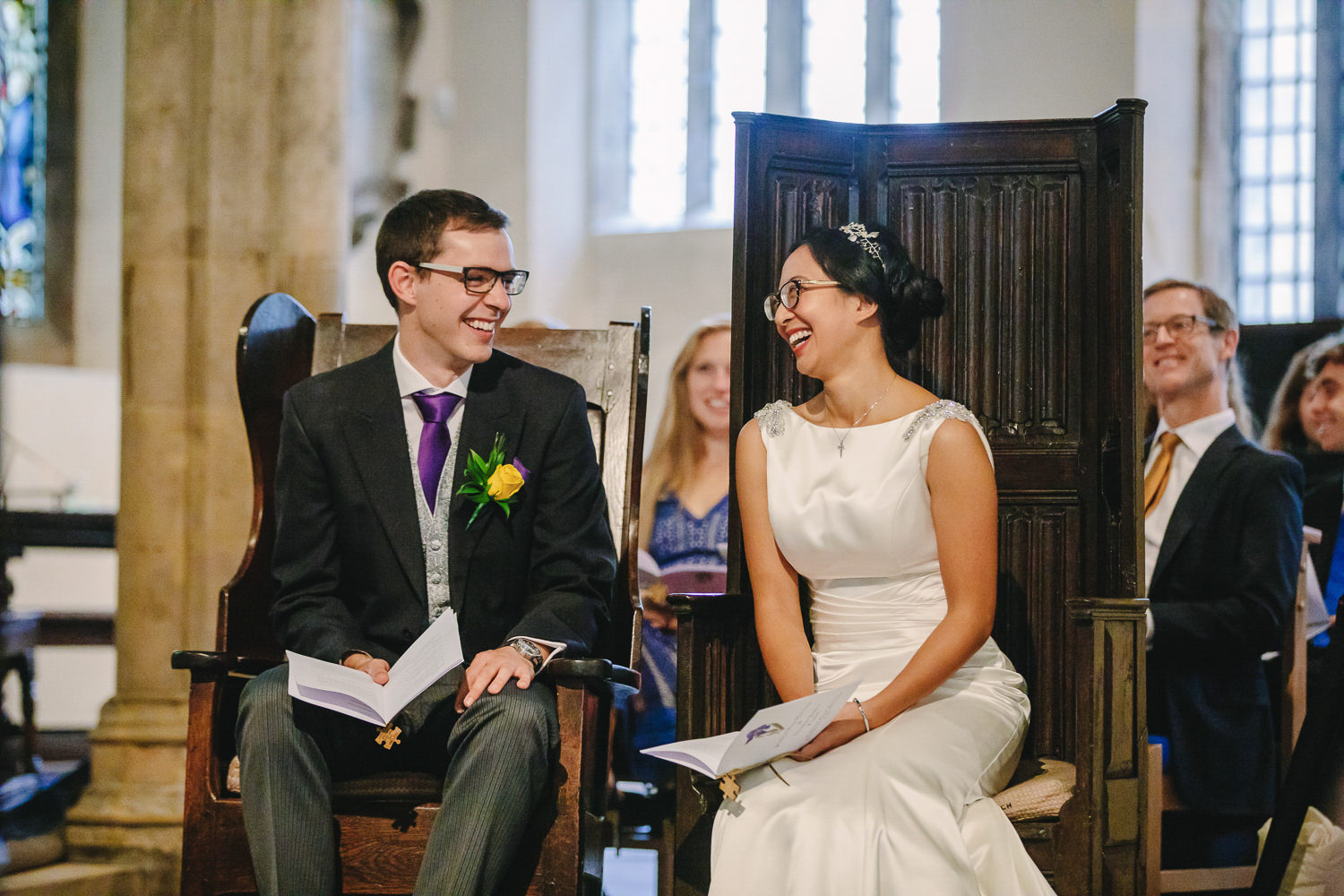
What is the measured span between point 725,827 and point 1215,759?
6.83 feet

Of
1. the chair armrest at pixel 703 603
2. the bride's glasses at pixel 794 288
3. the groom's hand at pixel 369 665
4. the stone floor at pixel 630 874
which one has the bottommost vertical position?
the stone floor at pixel 630 874

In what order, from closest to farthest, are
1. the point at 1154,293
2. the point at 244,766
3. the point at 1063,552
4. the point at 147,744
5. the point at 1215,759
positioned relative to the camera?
1. the point at 244,766
2. the point at 1063,552
3. the point at 1215,759
4. the point at 147,744
5. the point at 1154,293

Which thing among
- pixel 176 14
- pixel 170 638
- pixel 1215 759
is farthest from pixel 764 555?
pixel 176 14

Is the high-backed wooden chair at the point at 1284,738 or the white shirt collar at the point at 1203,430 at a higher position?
the white shirt collar at the point at 1203,430

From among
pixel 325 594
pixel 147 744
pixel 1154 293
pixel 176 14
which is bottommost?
pixel 147 744

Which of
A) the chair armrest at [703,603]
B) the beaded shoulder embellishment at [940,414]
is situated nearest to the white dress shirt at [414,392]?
the chair armrest at [703,603]

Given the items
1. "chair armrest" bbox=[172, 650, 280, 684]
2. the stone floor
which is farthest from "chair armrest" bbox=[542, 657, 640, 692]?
the stone floor

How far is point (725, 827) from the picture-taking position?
260 centimetres

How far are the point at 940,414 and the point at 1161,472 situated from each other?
2.03 meters

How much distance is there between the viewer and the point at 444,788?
2615 millimetres

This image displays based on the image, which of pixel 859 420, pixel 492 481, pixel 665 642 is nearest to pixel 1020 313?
pixel 859 420

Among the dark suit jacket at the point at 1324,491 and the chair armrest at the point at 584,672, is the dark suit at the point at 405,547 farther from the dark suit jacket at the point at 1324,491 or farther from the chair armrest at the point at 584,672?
the dark suit jacket at the point at 1324,491

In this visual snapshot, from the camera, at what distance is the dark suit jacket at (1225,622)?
3.99m

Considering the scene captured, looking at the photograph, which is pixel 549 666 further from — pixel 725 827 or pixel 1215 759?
pixel 1215 759
